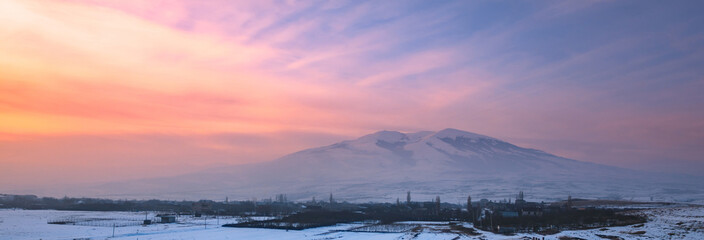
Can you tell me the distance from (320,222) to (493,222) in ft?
63.0

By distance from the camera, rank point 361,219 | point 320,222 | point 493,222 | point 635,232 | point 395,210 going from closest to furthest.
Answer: point 635,232 < point 493,222 < point 320,222 < point 361,219 < point 395,210

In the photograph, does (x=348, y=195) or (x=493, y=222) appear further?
(x=348, y=195)

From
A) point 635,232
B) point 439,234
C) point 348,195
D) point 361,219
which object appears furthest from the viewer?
point 348,195

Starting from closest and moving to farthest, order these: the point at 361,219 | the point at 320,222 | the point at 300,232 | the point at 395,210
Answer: the point at 300,232
the point at 320,222
the point at 361,219
the point at 395,210

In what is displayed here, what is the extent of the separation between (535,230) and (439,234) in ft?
26.1

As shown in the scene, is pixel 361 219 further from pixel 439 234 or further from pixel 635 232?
pixel 635 232

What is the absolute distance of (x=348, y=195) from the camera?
172m

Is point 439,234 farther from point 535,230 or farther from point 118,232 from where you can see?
point 118,232

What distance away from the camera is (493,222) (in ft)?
177

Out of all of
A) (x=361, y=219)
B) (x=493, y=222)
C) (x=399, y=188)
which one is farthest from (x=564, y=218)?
(x=399, y=188)

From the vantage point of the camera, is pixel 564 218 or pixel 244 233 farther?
pixel 564 218

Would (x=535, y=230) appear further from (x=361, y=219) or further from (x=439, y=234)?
(x=361, y=219)

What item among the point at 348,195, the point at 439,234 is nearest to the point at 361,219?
the point at 439,234

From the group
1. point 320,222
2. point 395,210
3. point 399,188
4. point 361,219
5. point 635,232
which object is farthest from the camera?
point 399,188
